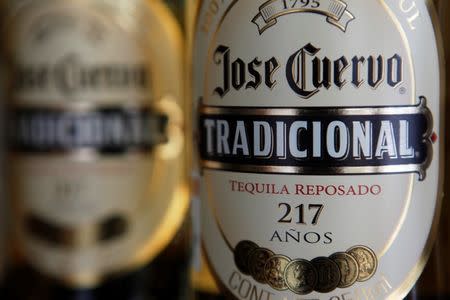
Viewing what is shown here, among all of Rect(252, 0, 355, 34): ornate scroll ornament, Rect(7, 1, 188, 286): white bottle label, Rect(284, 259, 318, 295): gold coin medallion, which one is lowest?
Rect(284, 259, 318, 295): gold coin medallion

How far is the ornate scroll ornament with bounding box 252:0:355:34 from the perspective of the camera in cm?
59

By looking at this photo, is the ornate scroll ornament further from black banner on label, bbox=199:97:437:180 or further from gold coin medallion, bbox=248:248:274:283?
gold coin medallion, bbox=248:248:274:283

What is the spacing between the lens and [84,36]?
883 millimetres

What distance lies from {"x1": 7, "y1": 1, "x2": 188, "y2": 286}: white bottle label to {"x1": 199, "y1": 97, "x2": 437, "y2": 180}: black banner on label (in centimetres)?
28

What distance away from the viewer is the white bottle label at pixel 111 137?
34.5 inches

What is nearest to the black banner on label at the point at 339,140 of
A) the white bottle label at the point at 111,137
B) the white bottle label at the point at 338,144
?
the white bottle label at the point at 338,144

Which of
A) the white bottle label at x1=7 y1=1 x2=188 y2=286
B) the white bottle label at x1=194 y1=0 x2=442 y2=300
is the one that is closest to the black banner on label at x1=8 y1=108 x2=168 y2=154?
the white bottle label at x1=7 y1=1 x2=188 y2=286

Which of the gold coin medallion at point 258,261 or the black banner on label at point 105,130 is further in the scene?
the black banner on label at point 105,130

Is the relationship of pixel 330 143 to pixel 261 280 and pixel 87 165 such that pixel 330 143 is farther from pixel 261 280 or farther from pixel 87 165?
pixel 87 165

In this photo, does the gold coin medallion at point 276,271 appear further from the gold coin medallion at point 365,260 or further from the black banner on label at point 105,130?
the black banner on label at point 105,130

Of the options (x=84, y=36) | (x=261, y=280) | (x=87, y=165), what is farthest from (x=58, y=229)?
(x=261, y=280)

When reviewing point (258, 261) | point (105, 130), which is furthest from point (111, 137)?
point (258, 261)

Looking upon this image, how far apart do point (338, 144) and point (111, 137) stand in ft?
1.15

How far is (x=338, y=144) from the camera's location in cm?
59
